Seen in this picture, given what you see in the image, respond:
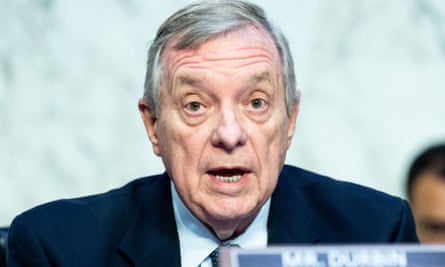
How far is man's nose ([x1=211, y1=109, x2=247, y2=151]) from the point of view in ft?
6.61

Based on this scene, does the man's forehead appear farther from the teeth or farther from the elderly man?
the teeth

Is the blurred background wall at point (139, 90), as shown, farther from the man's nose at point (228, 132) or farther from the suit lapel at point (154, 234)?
the man's nose at point (228, 132)

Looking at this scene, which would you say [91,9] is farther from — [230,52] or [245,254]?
[245,254]

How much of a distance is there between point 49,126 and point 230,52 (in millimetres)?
1511

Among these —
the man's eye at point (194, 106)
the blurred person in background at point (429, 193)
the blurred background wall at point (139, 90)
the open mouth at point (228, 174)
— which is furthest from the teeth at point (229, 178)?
the blurred background wall at point (139, 90)

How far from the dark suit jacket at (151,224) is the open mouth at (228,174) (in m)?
→ 0.23

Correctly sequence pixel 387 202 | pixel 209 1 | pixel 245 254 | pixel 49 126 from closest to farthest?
pixel 245 254
pixel 209 1
pixel 387 202
pixel 49 126

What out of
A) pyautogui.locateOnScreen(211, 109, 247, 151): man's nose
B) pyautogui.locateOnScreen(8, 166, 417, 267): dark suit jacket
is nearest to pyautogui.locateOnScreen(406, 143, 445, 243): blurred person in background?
pyautogui.locateOnScreen(8, 166, 417, 267): dark suit jacket

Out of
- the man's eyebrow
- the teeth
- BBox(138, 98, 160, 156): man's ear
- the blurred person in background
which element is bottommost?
the blurred person in background

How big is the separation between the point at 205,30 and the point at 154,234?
47 cm

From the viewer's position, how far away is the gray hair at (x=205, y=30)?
2.12 m

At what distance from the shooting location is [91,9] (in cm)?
352

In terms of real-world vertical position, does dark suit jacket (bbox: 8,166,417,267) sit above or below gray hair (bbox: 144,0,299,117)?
below

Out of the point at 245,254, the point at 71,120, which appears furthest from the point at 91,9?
the point at 245,254
